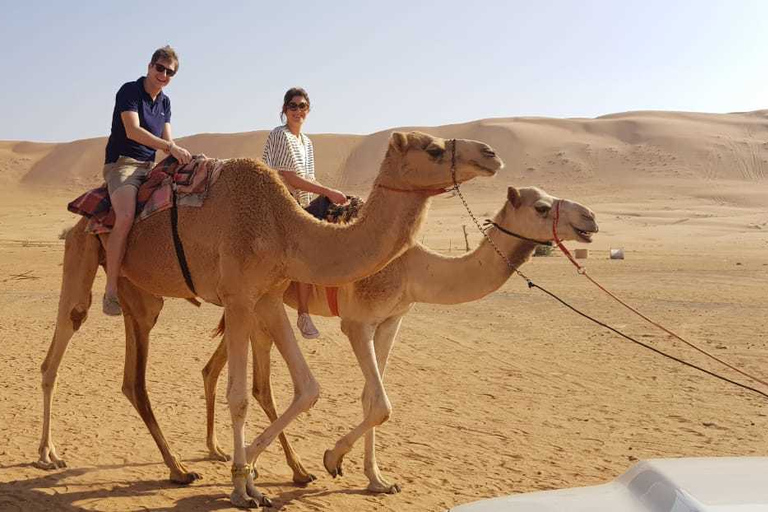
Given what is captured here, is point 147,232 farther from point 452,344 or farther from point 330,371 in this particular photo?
point 452,344

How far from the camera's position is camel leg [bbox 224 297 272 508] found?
5.80m

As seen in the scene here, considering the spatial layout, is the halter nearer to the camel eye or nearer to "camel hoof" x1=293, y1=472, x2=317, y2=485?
the camel eye

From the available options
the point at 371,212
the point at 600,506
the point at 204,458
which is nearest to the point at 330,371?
the point at 204,458

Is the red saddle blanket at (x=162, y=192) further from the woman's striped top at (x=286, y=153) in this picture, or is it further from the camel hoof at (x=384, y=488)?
the camel hoof at (x=384, y=488)

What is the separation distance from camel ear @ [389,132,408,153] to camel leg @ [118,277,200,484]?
2608mm

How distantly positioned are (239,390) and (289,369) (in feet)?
1.18

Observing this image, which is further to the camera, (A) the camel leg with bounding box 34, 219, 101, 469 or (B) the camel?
(A) the camel leg with bounding box 34, 219, 101, 469

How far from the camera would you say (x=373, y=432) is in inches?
260

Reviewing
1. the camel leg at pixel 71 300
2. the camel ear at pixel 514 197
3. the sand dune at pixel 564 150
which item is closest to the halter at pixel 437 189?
the camel ear at pixel 514 197

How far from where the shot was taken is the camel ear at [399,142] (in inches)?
216

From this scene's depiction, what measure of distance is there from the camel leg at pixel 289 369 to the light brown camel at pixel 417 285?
0.60 m

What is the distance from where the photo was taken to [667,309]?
1630 centimetres

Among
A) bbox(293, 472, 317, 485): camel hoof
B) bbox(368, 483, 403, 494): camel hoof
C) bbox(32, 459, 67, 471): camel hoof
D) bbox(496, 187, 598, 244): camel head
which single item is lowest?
bbox(368, 483, 403, 494): camel hoof

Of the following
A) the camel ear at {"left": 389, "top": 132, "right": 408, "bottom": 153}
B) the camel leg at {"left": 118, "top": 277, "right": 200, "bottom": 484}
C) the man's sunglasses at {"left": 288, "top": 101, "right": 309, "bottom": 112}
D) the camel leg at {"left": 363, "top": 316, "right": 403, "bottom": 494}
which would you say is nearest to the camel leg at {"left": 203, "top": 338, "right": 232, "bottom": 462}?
the camel leg at {"left": 118, "top": 277, "right": 200, "bottom": 484}
